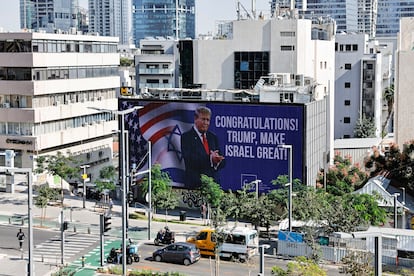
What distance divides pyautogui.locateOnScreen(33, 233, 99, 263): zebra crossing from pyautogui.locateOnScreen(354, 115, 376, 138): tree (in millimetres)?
49692

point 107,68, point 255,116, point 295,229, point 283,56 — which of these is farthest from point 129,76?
point 295,229

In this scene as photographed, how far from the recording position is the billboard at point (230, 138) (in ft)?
178

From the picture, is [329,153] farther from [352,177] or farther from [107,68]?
[107,68]

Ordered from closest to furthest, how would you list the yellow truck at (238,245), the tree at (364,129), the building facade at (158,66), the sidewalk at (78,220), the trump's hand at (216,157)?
the yellow truck at (238,245), the sidewalk at (78,220), the trump's hand at (216,157), the tree at (364,129), the building facade at (158,66)

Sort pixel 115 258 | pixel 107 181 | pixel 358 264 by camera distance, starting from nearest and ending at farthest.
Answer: pixel 358 264, pixel 115 258, pixel 107 181

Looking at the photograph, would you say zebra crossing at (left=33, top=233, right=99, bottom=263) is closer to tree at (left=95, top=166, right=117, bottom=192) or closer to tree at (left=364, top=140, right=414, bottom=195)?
tree at (left=95, top=166, right=117, bottom=192)

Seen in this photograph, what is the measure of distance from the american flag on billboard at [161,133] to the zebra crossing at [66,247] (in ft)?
38.3

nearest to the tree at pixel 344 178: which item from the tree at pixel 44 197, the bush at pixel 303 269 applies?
the tree at pixel 44 197

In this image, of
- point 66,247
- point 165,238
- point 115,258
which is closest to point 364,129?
point 165,238

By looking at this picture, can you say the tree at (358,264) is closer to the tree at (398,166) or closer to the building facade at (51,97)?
the tree at (398,166)

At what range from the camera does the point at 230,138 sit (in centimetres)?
5634

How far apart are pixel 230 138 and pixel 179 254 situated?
16130mm

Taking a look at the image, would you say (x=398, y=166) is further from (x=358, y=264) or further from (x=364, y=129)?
(x=364, y=129)

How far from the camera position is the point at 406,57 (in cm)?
6844
